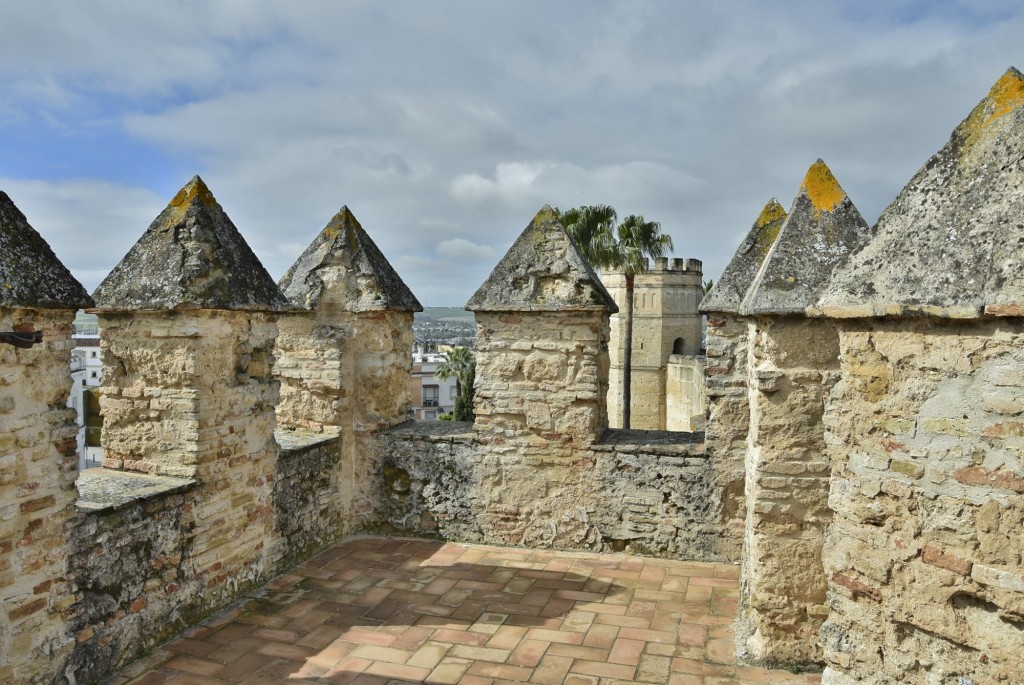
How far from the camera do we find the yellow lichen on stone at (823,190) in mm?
4777

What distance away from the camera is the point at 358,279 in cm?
724

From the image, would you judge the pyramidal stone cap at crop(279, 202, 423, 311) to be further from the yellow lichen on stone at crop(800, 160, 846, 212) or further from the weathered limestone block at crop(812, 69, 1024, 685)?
the weathered limestone block at crop(812, 69, 1024, 685)

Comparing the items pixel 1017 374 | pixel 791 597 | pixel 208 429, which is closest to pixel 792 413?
pixel 791 597

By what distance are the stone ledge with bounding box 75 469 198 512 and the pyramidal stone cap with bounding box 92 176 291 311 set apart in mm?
1213

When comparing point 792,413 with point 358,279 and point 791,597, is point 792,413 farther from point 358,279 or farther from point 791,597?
point 358,279

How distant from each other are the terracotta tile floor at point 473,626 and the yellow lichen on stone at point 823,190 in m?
2.92

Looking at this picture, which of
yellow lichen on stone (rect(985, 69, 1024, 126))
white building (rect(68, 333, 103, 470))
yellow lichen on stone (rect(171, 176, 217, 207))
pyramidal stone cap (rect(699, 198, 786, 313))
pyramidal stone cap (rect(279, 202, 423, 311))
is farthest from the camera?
white building (rect(68, 333, 103, 470))

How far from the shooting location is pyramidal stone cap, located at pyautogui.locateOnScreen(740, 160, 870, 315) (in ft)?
14.2

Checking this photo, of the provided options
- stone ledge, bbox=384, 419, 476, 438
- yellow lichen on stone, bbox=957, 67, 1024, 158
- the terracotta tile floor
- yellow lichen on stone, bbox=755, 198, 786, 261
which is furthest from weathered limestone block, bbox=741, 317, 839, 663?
stone ledge, bbox=384, 419, 476, 438

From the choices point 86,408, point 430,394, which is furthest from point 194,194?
point 430,394

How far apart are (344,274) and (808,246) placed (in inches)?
172

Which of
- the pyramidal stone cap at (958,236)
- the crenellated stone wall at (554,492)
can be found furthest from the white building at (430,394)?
the pyramidal stone cap at (958,236)

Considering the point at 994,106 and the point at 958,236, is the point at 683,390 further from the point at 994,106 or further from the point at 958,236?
the point at 958,236

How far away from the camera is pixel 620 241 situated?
72.2 feet
